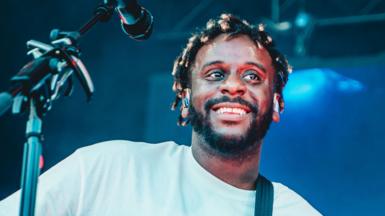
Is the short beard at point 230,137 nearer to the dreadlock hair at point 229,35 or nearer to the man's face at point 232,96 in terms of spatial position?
the man's face at point 232,96

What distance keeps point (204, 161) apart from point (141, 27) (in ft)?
2.80

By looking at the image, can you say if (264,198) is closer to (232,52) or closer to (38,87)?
(232,52)

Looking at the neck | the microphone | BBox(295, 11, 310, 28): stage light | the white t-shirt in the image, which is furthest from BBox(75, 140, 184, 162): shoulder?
BBox(295, 11, 310, 28): stage light

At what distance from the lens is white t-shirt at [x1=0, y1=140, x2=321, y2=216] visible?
2072mm

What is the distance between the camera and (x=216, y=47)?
2.61 metres

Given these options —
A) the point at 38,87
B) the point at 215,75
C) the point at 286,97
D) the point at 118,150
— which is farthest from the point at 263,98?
the point at 286,97

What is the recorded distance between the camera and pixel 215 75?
246 cm

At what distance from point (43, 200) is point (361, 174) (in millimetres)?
3561

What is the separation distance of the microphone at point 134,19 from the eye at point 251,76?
0.75 m

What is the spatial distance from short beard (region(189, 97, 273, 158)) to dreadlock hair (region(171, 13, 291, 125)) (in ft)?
1.01

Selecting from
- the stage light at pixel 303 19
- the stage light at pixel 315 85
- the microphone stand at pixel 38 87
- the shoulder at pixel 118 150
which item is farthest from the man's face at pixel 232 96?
the stage light at pixel 303 19

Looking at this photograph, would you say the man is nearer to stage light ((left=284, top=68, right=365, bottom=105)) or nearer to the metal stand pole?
the metal stand pole

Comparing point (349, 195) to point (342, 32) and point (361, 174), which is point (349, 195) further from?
point (342, 32)

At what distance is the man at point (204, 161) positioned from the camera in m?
2.11
